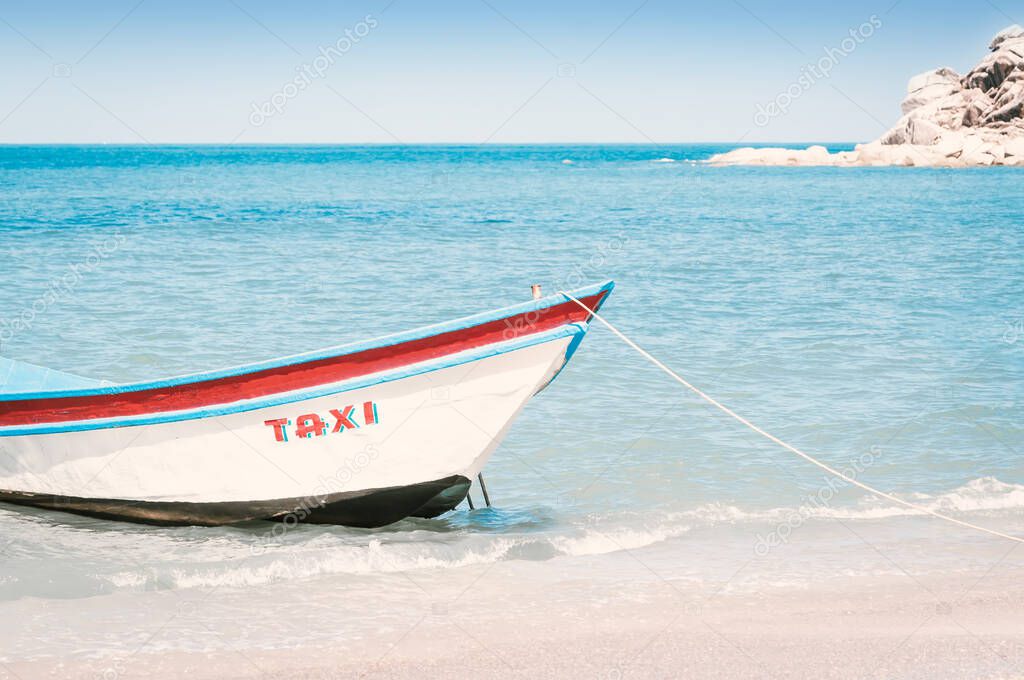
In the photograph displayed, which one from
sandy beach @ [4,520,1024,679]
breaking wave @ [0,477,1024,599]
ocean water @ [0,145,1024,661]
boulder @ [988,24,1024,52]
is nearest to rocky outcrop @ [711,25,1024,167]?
boulder @ [988,24,1024,52]

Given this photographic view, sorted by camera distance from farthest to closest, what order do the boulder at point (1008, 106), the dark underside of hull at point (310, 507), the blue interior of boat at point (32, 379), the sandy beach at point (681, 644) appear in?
the boulder at point (1008, 106), the blue interior of boat at point (32, 379), the dark underside of hull at point (310, 507), the sandy beach at point (681, 644)

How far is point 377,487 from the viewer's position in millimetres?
6801

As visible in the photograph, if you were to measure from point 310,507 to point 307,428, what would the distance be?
75 centimetres

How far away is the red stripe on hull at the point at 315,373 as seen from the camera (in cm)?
621

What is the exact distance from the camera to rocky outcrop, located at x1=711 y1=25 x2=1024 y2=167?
66.0 m

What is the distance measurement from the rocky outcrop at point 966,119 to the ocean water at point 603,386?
A: 3949 cm

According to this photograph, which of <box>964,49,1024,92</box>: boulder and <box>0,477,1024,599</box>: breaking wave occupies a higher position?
<box>964,49,1024,92</box>: boulder

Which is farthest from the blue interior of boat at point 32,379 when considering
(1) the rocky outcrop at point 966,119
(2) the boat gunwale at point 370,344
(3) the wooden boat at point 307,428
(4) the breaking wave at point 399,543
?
(1) the rocky outcrop at point 966,119

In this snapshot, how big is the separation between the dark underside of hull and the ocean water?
0.11 m

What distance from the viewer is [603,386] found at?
11289 mm

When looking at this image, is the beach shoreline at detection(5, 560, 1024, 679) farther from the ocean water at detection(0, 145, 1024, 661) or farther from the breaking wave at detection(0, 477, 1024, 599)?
the breaking wave at detection(0, 477, 1024, 599)

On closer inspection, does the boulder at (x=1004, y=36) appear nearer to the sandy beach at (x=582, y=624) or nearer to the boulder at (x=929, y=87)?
the boulder at (x=929, y=87)

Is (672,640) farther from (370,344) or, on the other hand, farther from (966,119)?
(966,119)

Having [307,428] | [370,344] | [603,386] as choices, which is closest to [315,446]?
[307,428]
